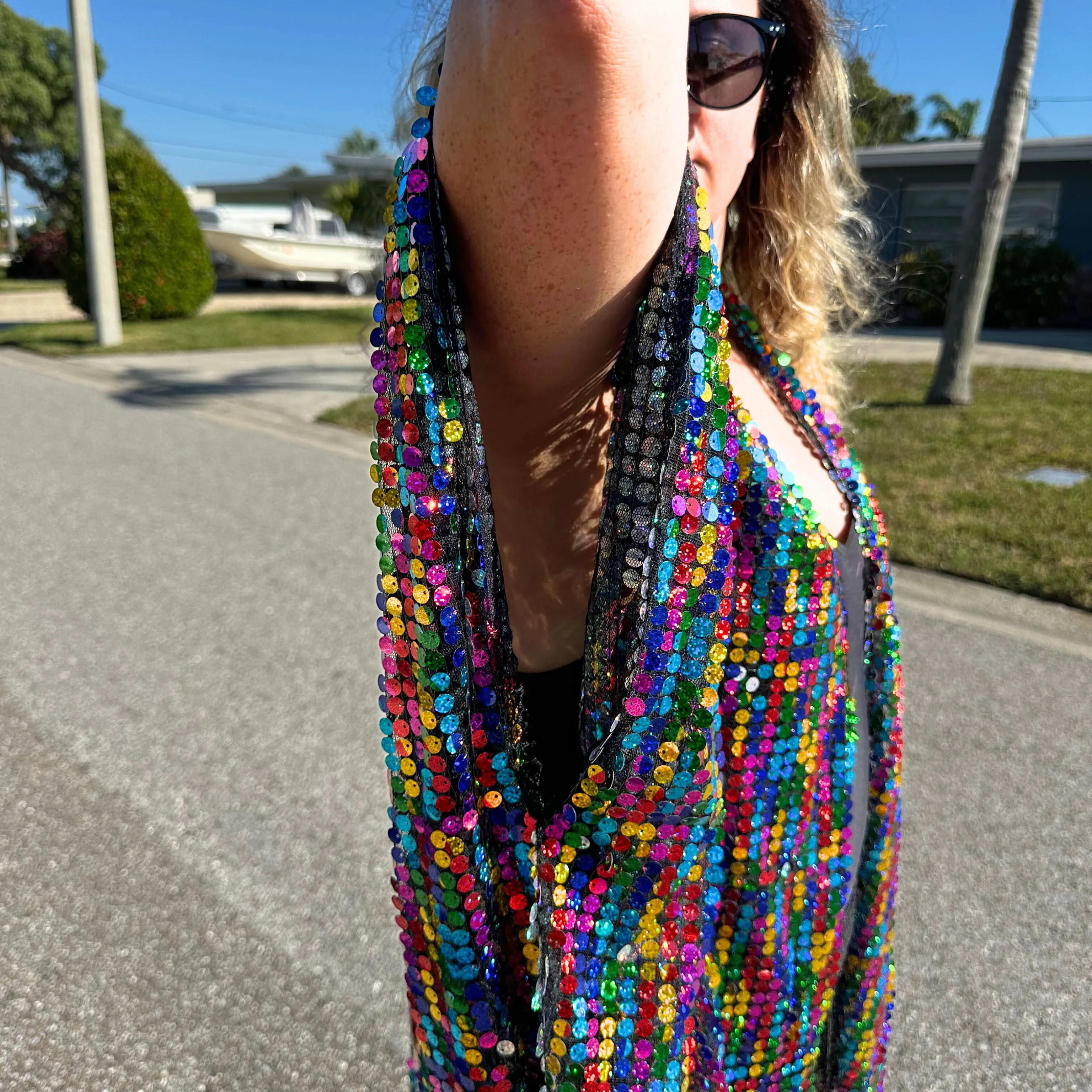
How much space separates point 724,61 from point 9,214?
53.1 meters

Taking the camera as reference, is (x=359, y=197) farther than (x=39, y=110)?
No

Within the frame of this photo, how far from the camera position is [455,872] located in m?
0.70

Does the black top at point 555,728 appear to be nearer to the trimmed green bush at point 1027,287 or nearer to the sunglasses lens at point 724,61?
the sunglasses lens at point 724,61

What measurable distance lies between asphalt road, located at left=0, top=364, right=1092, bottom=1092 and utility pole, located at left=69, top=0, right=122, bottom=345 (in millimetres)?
8762

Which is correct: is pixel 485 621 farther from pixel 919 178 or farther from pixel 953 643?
pixel 919 178

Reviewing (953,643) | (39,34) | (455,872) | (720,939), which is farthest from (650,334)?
(39,34)

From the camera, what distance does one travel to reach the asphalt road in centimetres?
198

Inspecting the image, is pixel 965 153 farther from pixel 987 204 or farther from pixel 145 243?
pixel 145 243

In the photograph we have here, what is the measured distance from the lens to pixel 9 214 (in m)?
44.2

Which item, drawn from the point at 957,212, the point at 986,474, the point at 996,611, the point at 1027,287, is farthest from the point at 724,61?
the point at 957,212

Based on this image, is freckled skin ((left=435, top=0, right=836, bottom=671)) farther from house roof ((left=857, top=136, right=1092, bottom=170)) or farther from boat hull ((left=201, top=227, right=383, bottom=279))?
boat hull ((left=201, top=227, right=383, bottom=279))

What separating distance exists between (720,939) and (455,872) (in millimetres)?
382

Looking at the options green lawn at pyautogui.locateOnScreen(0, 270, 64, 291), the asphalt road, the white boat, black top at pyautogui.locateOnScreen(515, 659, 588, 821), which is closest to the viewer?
black top at pyautogui.locateOnScreen(515, 659, 588, 821)

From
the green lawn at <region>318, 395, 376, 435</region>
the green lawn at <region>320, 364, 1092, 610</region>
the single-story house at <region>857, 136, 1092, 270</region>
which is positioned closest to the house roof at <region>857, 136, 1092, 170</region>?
the single-story house at <region>857, 136, 1092, 270</region>
